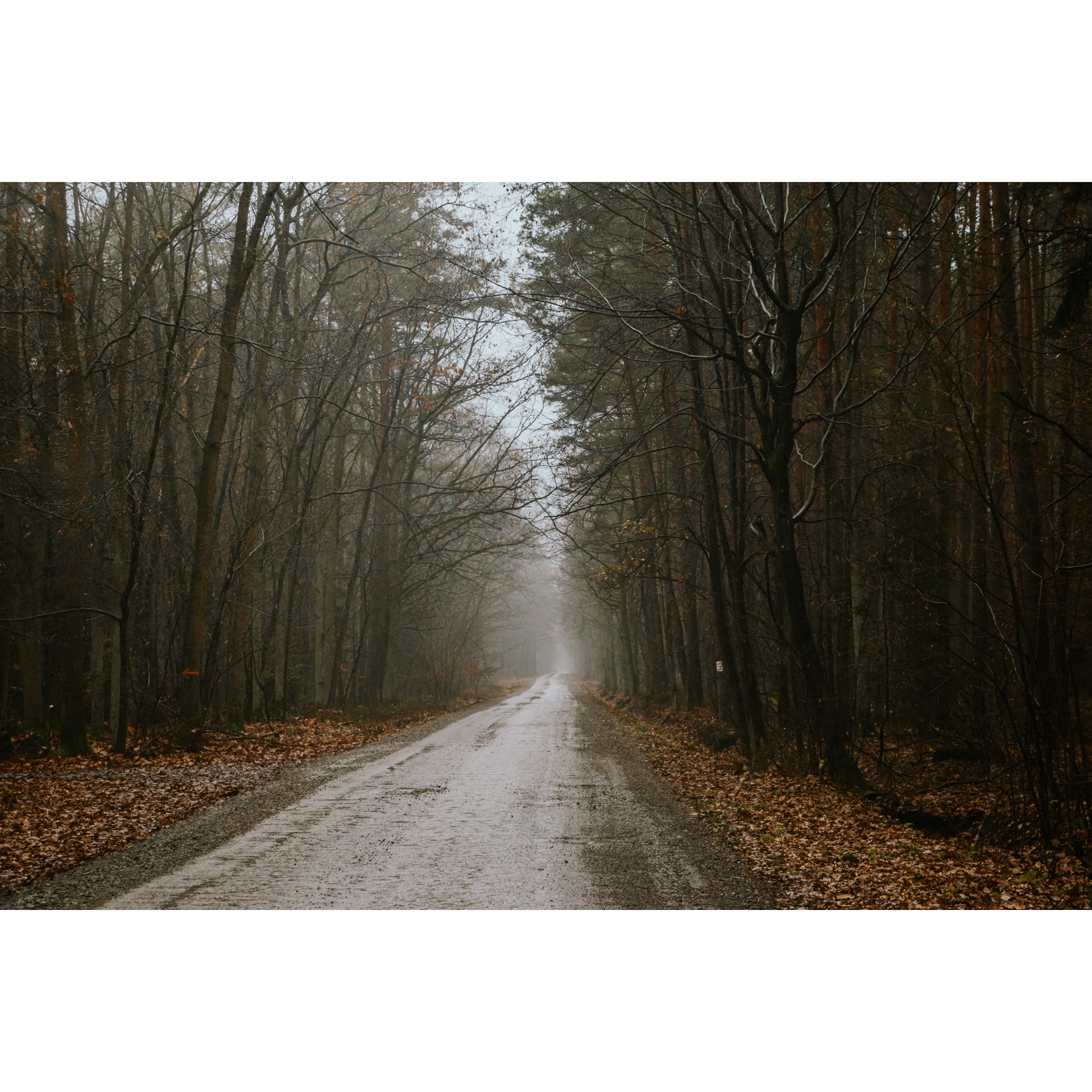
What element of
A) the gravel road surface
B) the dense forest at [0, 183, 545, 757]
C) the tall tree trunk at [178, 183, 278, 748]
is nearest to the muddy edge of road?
the gravel road surface

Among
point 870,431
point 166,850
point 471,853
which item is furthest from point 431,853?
point 870,431

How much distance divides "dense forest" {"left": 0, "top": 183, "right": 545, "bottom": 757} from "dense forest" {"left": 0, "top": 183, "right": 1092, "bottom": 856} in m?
0.07

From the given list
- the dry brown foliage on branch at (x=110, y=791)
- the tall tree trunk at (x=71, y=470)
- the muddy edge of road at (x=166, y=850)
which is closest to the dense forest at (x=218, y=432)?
the tall tree trunk at (x=71, y=470)

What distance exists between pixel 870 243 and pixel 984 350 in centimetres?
265

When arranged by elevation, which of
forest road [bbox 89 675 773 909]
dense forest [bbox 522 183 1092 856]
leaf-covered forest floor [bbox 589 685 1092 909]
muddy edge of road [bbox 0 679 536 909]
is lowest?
leaf-covered forest floor [bbox 589 685 1092 909]

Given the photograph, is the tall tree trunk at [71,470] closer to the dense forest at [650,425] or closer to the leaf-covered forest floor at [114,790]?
the dense forest at [650,425]

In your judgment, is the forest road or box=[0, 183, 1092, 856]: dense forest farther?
box=[0, 183, 1092, 856]: dense forest

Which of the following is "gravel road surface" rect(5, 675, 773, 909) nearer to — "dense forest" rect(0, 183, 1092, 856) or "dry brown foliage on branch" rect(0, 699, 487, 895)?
"dry brown foliage on branch" rect(0, 699, 487, 895)

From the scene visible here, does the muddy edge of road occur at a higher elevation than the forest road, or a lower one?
higher

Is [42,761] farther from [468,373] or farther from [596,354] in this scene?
[468,373]

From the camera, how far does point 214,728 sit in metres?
11.7

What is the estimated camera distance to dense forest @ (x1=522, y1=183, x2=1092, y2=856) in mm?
5883

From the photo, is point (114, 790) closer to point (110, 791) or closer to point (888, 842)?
point (110, 791)

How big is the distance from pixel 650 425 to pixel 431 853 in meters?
7.77
